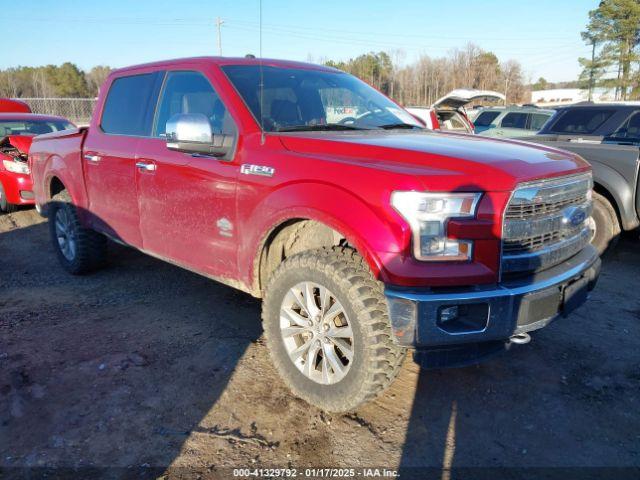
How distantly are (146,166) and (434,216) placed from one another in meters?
2.43

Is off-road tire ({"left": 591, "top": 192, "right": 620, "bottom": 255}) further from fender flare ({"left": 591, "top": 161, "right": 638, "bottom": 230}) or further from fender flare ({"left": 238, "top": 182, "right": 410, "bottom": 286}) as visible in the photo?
fender flare ({"left": 238, "top": 182, "right": 410, "bottom": 286})

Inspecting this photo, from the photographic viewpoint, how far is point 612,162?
17.8 ft

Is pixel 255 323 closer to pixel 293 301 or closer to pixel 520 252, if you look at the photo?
pixel 293 301

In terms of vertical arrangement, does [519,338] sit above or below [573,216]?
below

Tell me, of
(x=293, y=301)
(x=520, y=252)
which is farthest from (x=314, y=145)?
(x=520, y=252)

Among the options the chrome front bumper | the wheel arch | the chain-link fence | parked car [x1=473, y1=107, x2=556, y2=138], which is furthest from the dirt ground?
the chain-link fence

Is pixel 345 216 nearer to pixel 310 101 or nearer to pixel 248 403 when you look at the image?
pixel 248 403

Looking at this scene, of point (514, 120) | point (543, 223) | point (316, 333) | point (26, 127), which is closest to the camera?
point (543, 223)

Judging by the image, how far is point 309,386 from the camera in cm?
296

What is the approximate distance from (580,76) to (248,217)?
4880cm

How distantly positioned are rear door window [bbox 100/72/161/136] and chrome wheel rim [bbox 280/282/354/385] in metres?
2.04

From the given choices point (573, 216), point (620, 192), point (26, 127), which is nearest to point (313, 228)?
point (573, 216)

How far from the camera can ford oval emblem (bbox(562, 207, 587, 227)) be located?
9.60 ft

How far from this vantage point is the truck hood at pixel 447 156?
8.24ft
